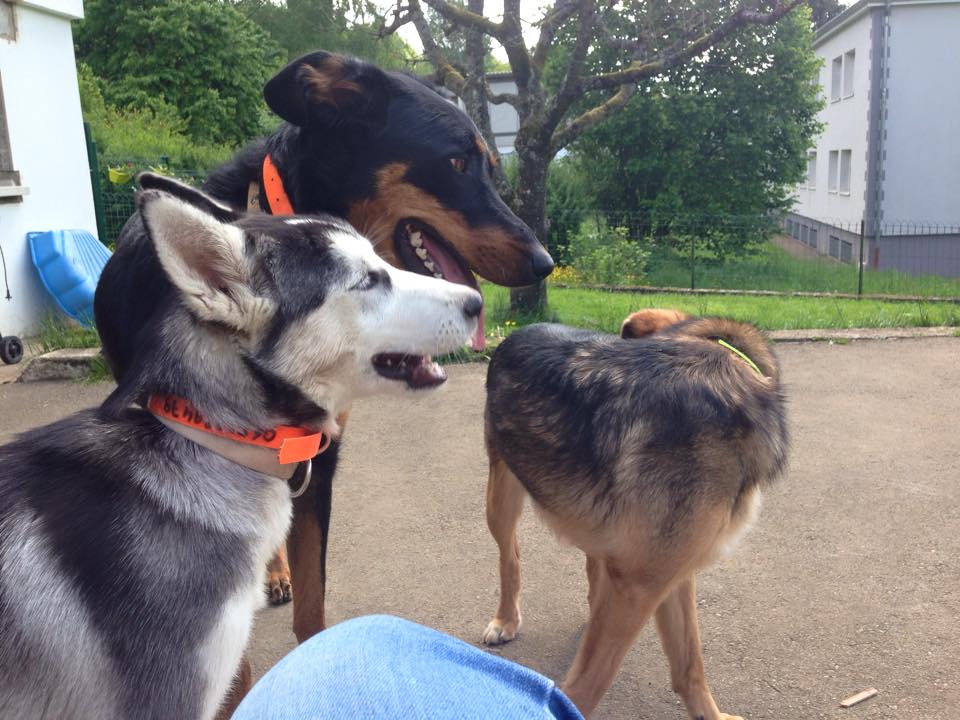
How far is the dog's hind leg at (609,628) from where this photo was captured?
2701mm

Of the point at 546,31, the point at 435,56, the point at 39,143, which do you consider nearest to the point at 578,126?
the point at 546,31

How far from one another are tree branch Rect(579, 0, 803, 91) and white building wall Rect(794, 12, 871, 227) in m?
15.4

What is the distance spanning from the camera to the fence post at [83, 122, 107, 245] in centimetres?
1131

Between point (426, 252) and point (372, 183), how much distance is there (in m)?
0.33

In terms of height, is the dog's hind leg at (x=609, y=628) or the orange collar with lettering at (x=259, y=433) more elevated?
the orange collar with lettering at (x=259, y=433)

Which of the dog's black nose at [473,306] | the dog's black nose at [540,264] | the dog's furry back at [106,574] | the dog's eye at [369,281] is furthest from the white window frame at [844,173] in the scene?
the dog's furry back at [106,574]

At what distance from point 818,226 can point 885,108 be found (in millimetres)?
6217

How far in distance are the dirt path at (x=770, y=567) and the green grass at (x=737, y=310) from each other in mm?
2085

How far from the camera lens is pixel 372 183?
3.13 m

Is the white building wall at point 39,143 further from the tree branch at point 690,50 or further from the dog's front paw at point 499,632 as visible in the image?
the dog's front paw at point 499,632

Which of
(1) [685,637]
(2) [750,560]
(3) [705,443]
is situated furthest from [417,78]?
(2) [750,560]

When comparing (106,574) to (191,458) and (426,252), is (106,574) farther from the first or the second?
(426,252)

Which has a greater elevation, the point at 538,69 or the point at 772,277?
the point at 538,69

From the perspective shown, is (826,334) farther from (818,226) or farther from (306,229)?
(818,226)
